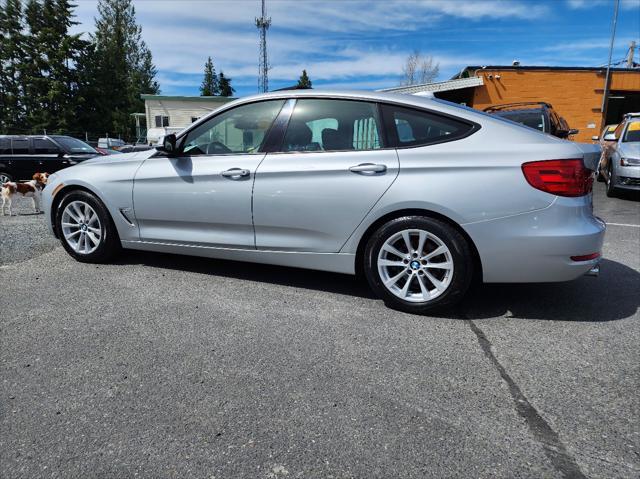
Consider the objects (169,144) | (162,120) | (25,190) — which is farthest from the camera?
(162,120)

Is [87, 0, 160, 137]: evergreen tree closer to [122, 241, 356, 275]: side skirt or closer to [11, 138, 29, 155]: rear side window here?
[11, 138, 29, 155]: rear side window

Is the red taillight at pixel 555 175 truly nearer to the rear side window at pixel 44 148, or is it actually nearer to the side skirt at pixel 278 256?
the side skirt at pixel 278 256

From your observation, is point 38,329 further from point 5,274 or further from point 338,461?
point 338,461

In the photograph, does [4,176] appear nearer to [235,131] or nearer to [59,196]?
[59,196]

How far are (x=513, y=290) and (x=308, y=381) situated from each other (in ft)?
7.53

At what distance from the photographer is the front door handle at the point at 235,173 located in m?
3.76

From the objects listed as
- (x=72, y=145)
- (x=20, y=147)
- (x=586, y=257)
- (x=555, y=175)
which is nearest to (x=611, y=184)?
(x=586, y=257)

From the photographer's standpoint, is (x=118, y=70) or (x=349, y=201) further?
(x=118, y=70)

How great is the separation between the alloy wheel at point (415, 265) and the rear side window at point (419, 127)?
0.68 meters

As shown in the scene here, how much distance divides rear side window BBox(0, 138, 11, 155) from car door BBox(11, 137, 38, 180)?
0.10m

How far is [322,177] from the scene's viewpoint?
3506mm

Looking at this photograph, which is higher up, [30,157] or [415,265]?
[30,157]

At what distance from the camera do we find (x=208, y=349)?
9.20 ft

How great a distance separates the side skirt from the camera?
3590 millimetres
